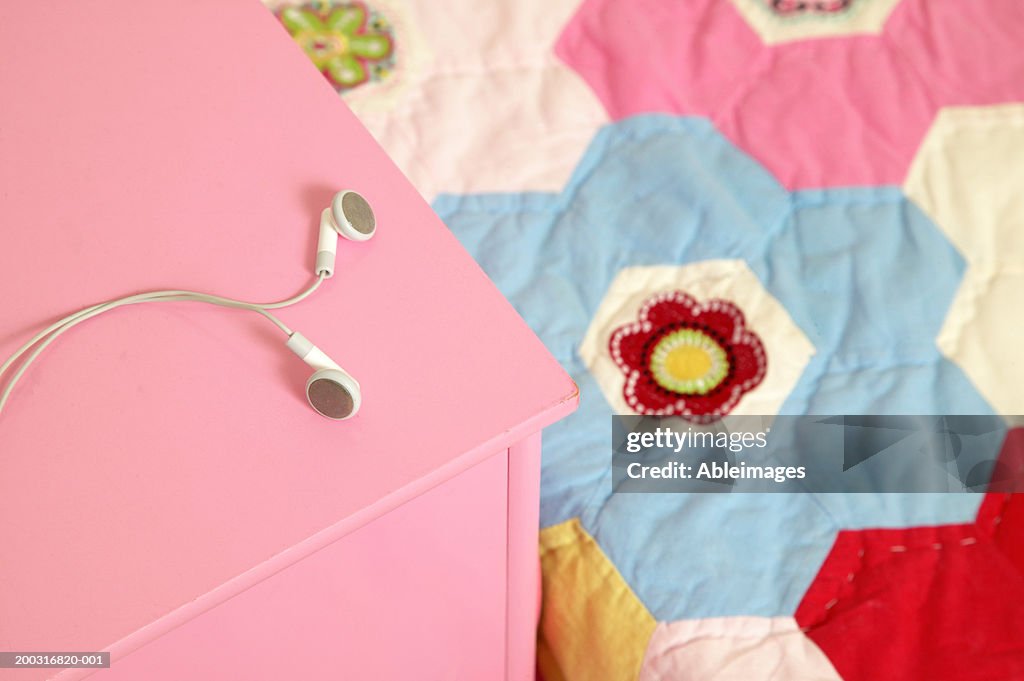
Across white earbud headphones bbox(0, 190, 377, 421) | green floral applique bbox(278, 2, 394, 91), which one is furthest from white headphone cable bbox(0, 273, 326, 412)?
green floral applique bbox(278, 2, 394, 91)

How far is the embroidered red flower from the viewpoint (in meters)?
0.71

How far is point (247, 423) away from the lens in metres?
0.38

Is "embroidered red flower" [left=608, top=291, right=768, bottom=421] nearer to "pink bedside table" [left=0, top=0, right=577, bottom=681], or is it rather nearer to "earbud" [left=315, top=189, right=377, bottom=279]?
"pink bedside table" [left=0, top=0, right=577, bottom=681]

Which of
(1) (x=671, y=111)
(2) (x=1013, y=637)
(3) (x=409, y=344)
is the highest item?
(3) (x=409, y=344)

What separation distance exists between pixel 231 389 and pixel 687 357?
17.1 inches

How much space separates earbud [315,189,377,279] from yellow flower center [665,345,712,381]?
365 millimetres

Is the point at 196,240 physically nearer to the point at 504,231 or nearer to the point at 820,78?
the point at 504,231

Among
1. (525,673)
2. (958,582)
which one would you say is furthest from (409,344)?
(958,582)

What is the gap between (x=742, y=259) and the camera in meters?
0.76

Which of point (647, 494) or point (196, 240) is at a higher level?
point (196, 240)

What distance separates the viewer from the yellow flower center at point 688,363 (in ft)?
2.37

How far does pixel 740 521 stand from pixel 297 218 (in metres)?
0.40

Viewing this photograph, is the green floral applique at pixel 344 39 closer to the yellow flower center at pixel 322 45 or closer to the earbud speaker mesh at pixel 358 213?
the yellow flower center at pixel 322 45

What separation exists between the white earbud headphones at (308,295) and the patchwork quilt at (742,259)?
1.08 feet
